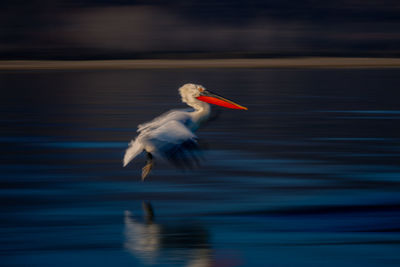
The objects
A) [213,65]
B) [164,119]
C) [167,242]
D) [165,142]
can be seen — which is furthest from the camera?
[213,65]

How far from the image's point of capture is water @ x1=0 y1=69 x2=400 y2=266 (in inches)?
234

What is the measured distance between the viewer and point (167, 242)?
621 cm

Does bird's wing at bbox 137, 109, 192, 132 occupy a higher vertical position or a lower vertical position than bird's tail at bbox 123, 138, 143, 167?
higher

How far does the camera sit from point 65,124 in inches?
561

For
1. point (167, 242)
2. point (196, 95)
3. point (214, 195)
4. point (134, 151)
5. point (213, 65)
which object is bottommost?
point (167, 242)

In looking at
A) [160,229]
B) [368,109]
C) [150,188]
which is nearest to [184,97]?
[150,188]

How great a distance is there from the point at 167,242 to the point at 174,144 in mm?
1803

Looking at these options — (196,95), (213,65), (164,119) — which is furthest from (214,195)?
(213,65)

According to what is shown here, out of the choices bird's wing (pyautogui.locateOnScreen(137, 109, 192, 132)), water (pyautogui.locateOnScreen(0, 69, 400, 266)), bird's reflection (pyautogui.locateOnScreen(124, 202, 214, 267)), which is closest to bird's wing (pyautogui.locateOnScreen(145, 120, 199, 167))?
bird's wing (pyautogui.locateOnScreen(137, 109, 192, 132))

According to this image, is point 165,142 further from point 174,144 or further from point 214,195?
point 214,195

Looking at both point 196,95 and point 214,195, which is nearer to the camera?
point 214,195

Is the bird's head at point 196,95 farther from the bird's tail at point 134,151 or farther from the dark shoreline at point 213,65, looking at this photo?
the dark shoreline at point 213,65

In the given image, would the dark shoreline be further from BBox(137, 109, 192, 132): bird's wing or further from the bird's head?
BBox(137, 109, 192, 132): bird's wing

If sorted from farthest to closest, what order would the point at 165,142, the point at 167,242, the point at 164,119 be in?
the point at 164,119 < the point at 165,142 < the point at 167,242
